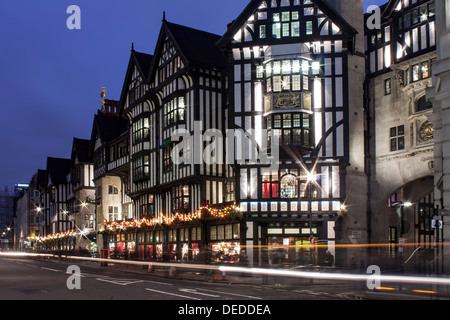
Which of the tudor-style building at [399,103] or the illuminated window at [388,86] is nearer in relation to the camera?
the tudor-style building at [399,103]

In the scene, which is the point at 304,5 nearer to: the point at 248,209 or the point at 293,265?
the point at 248,209

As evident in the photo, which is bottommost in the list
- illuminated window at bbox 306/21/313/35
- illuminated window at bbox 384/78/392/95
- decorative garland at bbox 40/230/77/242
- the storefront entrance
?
decorative garland at bbox 40/230/77/242

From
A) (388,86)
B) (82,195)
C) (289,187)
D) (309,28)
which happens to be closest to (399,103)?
(388,86)

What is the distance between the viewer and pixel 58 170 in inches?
3445

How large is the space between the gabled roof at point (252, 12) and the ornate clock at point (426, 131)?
23.8 feet

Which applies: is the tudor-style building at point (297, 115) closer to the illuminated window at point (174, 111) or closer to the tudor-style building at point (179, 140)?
the tudor-style building at point (179, 140)

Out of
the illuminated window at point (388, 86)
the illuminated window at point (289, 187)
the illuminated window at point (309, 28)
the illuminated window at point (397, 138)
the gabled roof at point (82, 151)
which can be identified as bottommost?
the illuminated window at point (289, 187)

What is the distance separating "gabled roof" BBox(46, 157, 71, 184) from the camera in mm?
85625

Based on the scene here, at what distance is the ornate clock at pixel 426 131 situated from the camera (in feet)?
117

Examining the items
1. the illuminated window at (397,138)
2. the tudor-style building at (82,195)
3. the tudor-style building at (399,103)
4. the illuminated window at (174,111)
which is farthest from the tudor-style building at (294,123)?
the tudor-style building at (82,195)

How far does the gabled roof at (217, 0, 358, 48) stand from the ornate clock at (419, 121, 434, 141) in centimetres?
726

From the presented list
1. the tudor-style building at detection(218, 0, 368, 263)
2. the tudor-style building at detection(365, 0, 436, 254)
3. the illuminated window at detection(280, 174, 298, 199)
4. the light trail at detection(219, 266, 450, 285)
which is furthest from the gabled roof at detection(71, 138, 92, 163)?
the light trail at detection(219, 266, 450, 285)

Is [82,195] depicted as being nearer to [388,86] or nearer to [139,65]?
[139,65]

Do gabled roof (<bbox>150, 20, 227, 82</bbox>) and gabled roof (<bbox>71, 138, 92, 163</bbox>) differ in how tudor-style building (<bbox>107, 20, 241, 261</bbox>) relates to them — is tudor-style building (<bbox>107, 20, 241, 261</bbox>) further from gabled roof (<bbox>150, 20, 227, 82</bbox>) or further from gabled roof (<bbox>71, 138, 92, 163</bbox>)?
gabled roof (<bbox>71, 138, 92, 163</bbox>)
